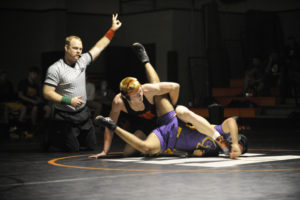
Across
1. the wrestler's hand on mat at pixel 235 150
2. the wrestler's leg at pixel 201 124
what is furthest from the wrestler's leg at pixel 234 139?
the wrestler's leg at pixel 201 124

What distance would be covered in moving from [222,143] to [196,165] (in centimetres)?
60

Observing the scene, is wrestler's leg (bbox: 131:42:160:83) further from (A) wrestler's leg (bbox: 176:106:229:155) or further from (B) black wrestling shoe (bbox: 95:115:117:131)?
(B) black wrestling shoe (bbox: 95:115:117:131)

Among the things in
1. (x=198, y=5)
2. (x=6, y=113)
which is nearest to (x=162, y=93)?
→ (x=6, y=113)

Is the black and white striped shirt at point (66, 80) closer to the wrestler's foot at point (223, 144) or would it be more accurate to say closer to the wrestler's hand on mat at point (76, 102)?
the wrestler's hand on mat at point (76, 102)

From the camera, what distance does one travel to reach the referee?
290 inches

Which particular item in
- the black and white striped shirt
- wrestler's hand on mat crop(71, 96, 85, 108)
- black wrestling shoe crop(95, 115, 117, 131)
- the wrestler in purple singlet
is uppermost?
the black and white striped shirt

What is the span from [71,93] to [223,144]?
213cm

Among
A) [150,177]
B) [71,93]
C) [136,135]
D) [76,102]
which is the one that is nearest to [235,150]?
[136,135]

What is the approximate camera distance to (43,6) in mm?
16828

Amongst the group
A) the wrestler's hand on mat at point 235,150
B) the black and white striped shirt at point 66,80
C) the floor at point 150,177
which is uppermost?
the black and white striped shirt at point 66,80

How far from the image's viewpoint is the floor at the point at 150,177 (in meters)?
4.21

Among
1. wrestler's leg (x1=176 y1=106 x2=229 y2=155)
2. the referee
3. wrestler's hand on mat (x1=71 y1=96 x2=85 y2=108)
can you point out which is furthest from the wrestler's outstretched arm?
the referee

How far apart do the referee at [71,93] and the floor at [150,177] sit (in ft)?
1.31

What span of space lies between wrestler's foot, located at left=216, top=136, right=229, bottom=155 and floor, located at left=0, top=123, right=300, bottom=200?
11cm
